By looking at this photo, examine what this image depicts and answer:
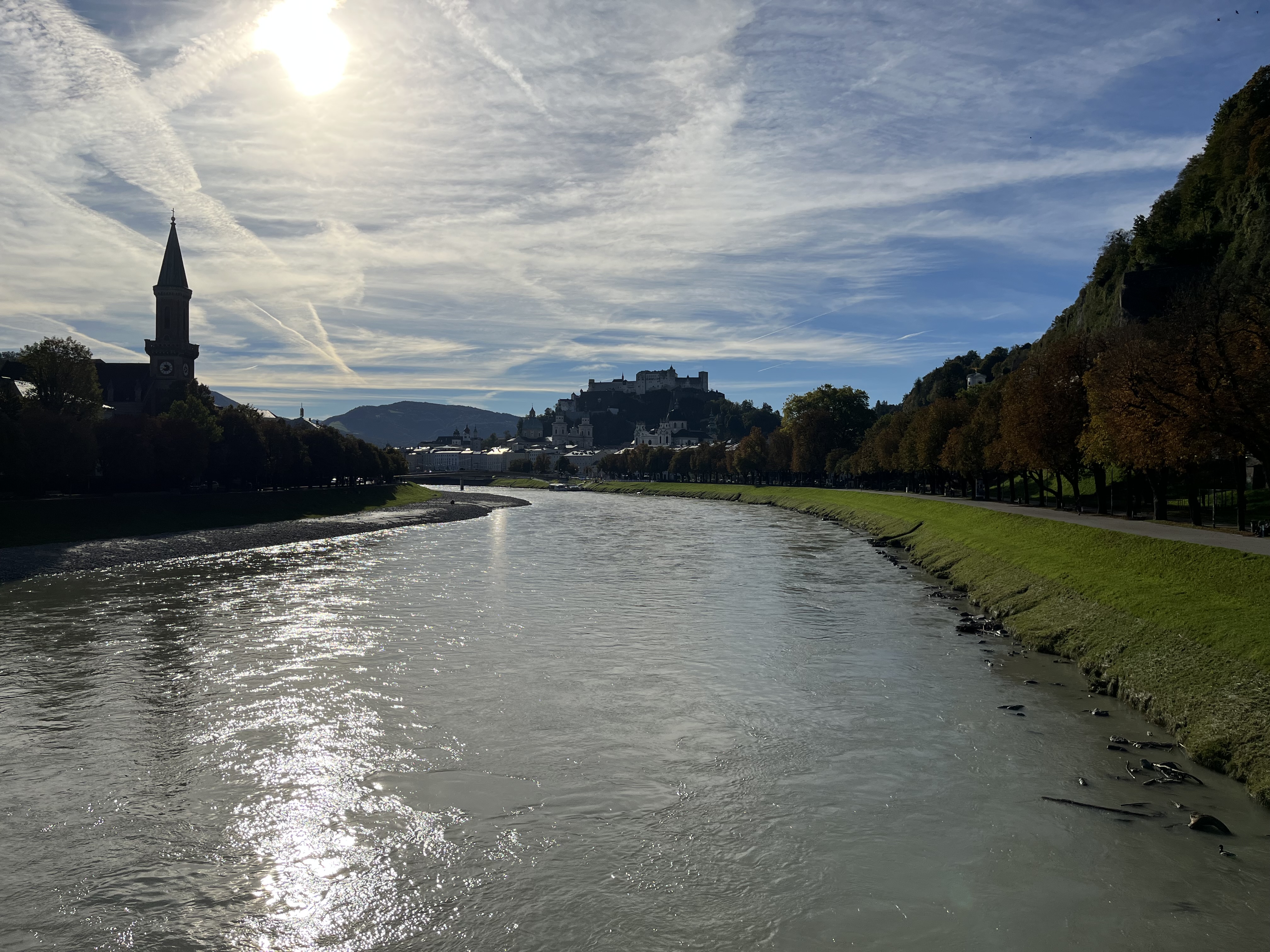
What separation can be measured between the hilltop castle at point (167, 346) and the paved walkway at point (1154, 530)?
11523 centimetres

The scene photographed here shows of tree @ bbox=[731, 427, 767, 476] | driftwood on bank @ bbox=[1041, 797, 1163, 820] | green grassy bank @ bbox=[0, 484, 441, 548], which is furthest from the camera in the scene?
tree @ bbox=[731, 427, 767, 476]

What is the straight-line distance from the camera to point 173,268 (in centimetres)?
13175

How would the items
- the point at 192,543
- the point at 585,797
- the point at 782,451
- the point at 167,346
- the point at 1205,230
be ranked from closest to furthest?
1. the point at 585,797
2. the point at 192,543
3. the point at 1205,230
4. the point at 167,346
5. the point at 782,451

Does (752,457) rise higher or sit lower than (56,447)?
higher

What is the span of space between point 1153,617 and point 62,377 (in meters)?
86.6

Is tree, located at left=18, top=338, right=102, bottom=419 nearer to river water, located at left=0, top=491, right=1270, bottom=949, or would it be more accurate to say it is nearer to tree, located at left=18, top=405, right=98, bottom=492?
tree, located at left=18, top=405, right=98, bottom=492

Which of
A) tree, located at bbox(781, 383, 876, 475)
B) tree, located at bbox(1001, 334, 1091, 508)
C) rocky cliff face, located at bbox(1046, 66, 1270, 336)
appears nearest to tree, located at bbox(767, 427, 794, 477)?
tree, located at bbox(781, 383, 876, 475)

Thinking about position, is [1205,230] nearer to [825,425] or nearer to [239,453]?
[825,425]

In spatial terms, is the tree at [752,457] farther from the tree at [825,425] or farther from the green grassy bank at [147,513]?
the green grassy bank at [147,513]

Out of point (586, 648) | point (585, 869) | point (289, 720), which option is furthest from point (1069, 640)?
point (289, 720)

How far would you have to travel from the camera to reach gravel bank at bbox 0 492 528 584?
50344 millimetres

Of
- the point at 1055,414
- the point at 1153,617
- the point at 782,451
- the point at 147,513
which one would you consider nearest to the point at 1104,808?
the point at 1153,617

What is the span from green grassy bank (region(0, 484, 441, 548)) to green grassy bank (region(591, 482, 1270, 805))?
192ft

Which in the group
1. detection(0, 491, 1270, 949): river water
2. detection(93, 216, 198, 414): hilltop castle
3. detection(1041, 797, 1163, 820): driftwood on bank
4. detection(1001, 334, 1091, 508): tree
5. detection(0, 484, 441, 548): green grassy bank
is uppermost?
detection(93, 216, 198, 414): hilltop castle
